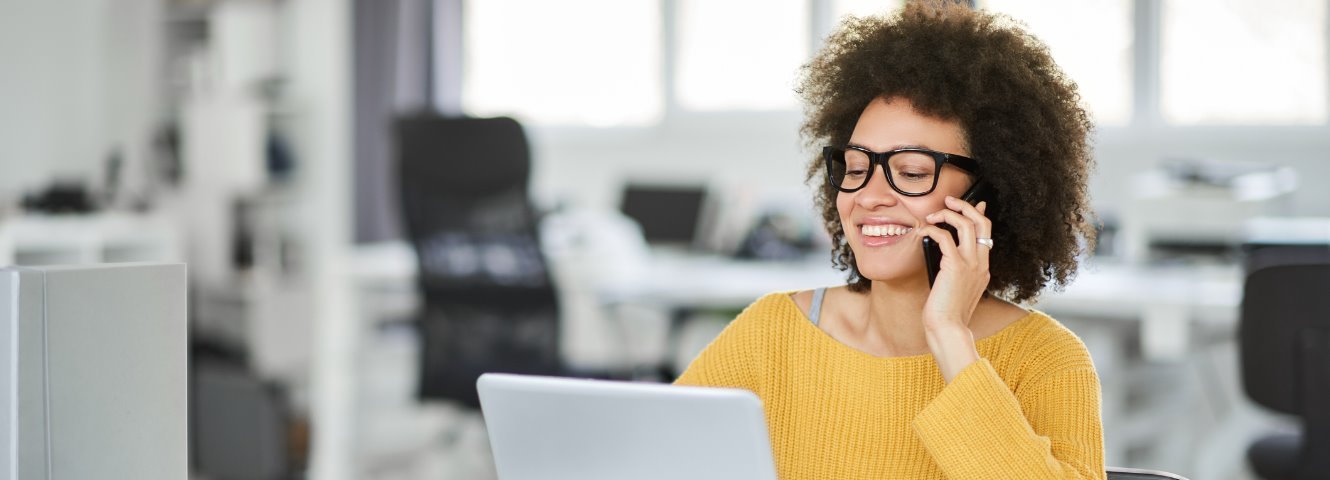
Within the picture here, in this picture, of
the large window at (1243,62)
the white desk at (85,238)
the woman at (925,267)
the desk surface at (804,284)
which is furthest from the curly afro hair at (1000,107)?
the large window at (1243,62)

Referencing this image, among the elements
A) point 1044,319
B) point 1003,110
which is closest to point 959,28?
point 1003,110

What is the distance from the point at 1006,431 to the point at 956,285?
0.53 feet

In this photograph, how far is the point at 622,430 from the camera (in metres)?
0.95

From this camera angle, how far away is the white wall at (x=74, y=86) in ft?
15.3

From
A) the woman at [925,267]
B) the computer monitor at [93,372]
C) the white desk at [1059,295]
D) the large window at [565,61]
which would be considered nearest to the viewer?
the computer monitor at [93,372]

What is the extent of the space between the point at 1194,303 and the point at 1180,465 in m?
0.75

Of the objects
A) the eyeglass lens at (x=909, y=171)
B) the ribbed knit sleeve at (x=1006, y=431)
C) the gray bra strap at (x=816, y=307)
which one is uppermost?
the eyeglass lens at (x=909, y=171)

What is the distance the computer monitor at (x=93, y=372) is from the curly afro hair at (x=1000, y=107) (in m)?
0.74

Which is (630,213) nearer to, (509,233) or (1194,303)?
(509,233)

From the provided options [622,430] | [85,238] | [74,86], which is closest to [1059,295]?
[622,430]

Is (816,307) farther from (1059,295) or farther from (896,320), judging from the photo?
(1059,295)

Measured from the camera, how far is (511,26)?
557 centimetres

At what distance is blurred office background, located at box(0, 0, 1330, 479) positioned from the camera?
3035mm

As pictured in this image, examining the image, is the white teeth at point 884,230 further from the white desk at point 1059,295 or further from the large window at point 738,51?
the large window at point 738,51
